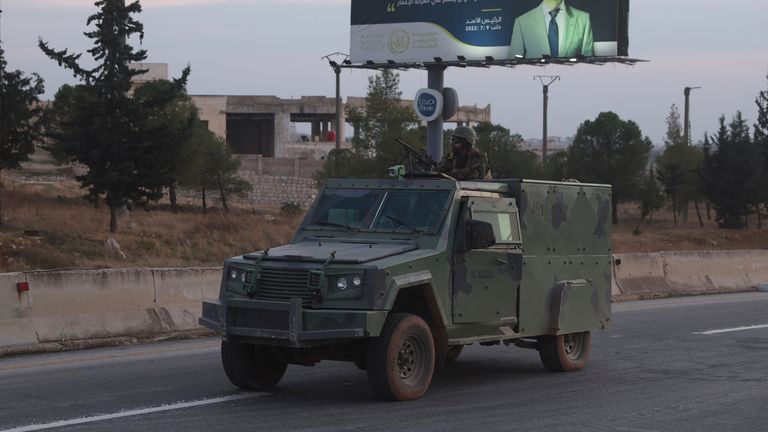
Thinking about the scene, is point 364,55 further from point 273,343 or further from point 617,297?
point 273,343

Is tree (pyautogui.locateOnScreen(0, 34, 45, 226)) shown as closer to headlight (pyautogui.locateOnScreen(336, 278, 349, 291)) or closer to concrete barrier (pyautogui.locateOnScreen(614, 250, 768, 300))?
concrete barrier (pyautogui.locateOnScreen(614, 250, 768, 300))

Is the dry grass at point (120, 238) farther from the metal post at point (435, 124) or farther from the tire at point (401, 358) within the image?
the tire at point (401, 358)

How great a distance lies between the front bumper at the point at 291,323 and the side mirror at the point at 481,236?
1.41m

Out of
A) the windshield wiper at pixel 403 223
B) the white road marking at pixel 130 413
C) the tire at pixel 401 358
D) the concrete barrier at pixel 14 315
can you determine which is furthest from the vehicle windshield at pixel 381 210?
the concrete barrier at pixel 14 315

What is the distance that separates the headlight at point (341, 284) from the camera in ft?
29.9

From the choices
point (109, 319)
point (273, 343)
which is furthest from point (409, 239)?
point (109, 319)

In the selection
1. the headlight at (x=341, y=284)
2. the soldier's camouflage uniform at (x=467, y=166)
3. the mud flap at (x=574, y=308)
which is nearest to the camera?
A: the headlight at (x=341, y=284)

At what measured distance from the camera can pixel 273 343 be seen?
930 cm

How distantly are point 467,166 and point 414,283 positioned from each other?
2.82 meters

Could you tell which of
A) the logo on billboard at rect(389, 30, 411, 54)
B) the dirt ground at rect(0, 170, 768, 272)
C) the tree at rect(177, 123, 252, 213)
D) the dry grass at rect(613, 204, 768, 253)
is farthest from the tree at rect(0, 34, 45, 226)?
the dry grass at rect(613, 204, 768, 253)

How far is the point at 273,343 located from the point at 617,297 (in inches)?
539

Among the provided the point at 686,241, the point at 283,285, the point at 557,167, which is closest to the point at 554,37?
the point at 686,241

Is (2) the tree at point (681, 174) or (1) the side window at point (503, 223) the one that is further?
(2) the tree at point (681, 174)

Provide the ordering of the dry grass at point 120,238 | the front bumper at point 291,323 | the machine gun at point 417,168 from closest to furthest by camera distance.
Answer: the front bumper at point 291,323, the machine gun at point 417,168, the dry grass at point 120,238
